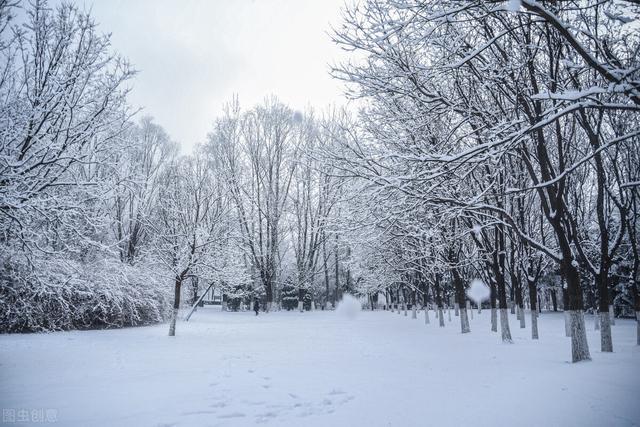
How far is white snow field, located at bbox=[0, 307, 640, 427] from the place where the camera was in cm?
425

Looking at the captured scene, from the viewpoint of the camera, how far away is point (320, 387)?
230 inches

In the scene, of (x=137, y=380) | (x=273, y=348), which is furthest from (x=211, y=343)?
(x=137, y=380)

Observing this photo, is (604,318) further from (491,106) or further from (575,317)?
(491,106)

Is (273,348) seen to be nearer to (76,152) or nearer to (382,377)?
(382,377)

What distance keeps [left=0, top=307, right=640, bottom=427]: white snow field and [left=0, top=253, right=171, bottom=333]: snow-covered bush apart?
336cm

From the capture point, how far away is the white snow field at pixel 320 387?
425 centimetres

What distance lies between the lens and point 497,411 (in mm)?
4258

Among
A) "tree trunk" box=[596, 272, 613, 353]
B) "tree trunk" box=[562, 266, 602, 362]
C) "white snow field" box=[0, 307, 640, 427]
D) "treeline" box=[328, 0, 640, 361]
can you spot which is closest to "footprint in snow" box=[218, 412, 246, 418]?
"white snow field" box=[0, 307, 640, 427]

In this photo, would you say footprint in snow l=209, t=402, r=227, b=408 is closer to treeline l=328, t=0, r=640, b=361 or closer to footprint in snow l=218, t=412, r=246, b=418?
footprint in snow l=218, t=412, r=246, b=418

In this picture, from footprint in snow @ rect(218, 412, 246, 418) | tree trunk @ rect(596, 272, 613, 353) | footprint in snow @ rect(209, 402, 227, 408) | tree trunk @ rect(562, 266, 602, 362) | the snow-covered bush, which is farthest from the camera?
the snow-covered bush

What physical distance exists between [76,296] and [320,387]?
13537 mm

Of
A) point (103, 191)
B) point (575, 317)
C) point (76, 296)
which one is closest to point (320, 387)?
point (575, 317)

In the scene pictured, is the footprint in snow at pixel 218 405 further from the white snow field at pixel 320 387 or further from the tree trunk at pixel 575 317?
the tree trunk at pixel 575 317

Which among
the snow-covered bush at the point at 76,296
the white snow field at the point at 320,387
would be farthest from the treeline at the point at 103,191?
the white snow field at the point at 320,387
